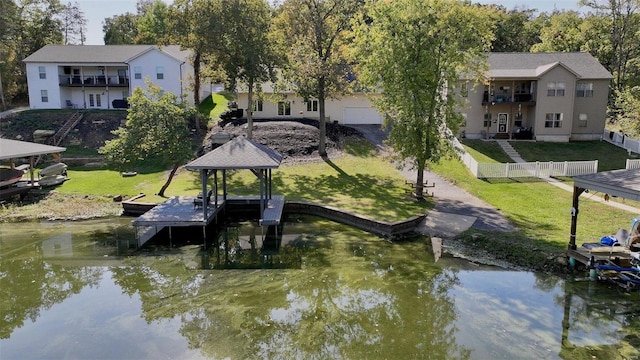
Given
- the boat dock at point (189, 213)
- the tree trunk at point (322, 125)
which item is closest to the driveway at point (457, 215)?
the boat dock at point (189, 213)

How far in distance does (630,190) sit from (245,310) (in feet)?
37.5

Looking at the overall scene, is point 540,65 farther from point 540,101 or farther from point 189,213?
point 189,213

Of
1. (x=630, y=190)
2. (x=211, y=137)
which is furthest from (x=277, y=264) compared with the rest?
(x=211, y=137)

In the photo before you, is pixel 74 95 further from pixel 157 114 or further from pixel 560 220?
pixel 560 220

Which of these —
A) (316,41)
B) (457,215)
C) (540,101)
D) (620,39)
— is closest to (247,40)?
(316,41)

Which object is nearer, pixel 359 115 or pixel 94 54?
pixel 359 115

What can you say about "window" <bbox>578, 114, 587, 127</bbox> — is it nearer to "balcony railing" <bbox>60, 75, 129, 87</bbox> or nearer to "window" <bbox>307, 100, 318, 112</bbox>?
"window" <bbox>307, 100, 318, 112</bbox>

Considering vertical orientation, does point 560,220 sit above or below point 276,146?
below

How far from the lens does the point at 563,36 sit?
54719mm

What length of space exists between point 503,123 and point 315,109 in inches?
615

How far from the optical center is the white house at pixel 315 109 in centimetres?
3984

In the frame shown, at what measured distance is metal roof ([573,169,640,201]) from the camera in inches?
529

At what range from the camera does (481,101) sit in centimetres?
3634

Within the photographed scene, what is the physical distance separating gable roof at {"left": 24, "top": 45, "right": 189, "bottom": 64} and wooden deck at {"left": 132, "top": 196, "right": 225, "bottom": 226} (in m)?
25.7
